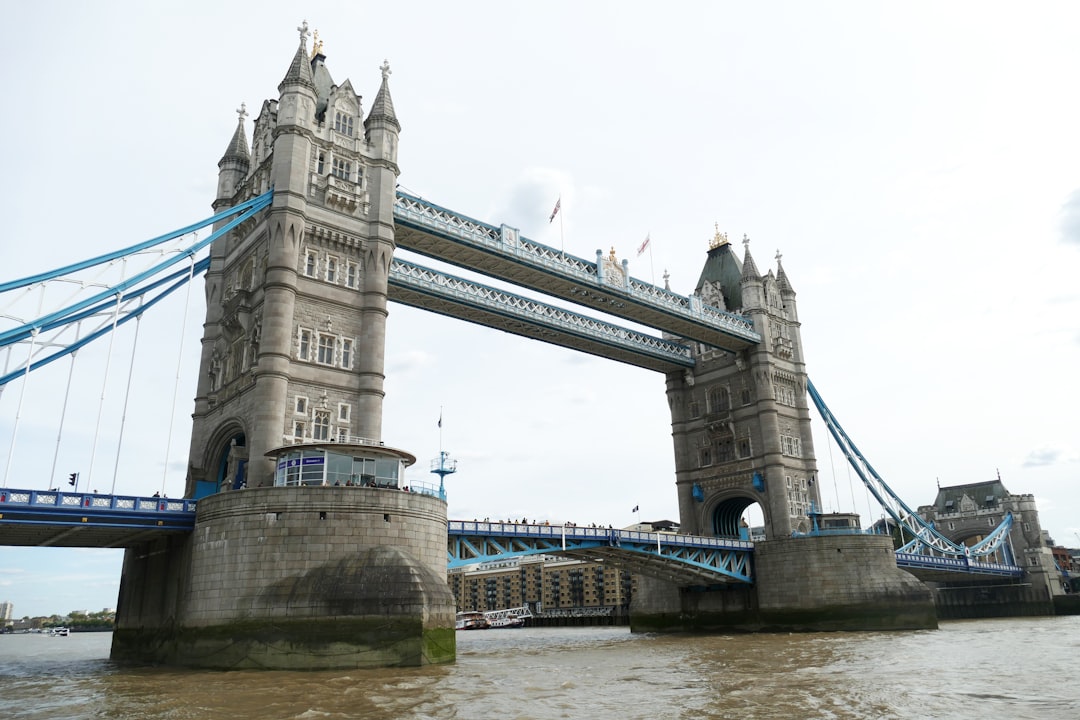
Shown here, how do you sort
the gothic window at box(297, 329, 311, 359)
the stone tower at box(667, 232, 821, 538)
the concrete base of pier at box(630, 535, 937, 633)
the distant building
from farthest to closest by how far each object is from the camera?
the distant building
the stone tower at box(667, 232, 821, 538)
the concrete base of pier at box(630, 535, 937, 633)
the gothic window at box(297, 329, 311, 359)

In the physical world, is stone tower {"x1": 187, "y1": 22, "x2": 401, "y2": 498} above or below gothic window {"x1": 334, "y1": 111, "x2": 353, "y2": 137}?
below

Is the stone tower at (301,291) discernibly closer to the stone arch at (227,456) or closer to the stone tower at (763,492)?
the stone arch at (227,456)

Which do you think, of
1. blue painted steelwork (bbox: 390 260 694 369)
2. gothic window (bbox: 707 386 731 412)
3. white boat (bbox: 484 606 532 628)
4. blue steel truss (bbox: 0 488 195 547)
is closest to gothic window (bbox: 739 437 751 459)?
gothic window (bbox: 707 386 731 412)

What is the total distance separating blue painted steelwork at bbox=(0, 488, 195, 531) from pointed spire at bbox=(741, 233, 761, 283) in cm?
4858

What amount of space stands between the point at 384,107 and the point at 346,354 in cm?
1487

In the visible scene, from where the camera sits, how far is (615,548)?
5088cm

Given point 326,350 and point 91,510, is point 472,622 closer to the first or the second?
point 326,350

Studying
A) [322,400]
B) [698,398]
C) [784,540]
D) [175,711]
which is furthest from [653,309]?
[175,711]

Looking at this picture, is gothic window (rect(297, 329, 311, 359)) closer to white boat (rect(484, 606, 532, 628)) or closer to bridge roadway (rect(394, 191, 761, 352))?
bridge roadway (rect(394, 191, 761, 352))

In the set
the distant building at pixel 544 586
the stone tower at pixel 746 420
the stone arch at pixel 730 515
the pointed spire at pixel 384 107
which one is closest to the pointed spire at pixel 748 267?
the stone tower at pixel 746 420

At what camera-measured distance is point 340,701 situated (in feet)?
65.9

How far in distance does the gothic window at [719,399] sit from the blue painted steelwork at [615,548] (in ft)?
40.4

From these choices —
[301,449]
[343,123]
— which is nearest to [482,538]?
[301,449]

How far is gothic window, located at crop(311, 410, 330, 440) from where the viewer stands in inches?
1469
